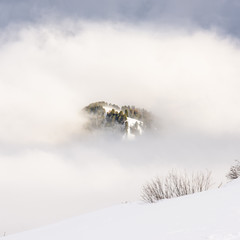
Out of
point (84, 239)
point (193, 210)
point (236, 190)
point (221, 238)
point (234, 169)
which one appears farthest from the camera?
point (234, 169)

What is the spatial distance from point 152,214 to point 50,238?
2.59m

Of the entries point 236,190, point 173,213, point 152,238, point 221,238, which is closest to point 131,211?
point 173,213

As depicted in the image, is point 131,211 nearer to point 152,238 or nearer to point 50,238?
point 50,238

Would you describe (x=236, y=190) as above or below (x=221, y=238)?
above

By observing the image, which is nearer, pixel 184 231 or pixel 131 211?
pixel 184 231

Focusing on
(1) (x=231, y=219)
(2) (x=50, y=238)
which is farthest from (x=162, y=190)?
(1) (x=231, y=219)

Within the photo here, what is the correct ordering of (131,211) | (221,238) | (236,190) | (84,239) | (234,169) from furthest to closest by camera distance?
(234,169) → (131,211) → (236,190) → (84,239) → (221,238)

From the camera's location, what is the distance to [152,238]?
19.7 ft

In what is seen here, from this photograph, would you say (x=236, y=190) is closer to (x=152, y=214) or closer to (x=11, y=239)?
(x=152, y=214)

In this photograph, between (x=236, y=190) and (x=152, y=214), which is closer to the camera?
(x=152, y=214)

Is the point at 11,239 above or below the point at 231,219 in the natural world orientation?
above

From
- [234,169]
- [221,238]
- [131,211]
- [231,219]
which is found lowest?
[221,238]

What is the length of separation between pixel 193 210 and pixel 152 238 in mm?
2255

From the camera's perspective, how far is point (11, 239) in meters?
10.0
